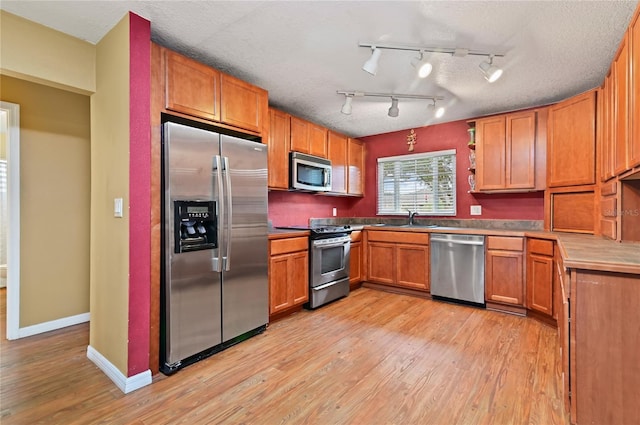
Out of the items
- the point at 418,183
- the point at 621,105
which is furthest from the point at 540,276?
the point at 418,183

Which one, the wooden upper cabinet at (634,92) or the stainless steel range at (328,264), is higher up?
the wooden upper cabinet at (634,92)

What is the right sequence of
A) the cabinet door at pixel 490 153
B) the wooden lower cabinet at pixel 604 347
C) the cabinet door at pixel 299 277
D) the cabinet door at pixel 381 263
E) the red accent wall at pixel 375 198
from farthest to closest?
1. the cabinet door at pixel 381 263
2. the red accent wall at pixel 375 198
3. the cabinet door at pixel 490 153
4. the cabinet door at pixel 299 277
5. the wooden lower cabinet at pixel 604 347

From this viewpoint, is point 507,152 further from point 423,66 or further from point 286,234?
point 286,234

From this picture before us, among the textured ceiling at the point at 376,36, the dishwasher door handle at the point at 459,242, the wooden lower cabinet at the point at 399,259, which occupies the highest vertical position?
the textured ceiling at the point at 376,36

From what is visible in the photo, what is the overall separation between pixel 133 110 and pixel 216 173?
0.66m

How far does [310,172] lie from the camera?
3.83m

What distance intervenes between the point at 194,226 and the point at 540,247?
327 centimetres

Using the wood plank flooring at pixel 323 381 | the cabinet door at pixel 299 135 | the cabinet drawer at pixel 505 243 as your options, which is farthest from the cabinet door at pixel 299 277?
the cabinet drawer at pixel 505 243

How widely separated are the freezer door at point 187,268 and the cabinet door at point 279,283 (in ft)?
2.20

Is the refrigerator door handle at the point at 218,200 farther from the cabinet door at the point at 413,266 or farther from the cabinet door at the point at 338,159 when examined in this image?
the cabinet door at the point at 413,266

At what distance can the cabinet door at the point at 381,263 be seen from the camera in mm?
4055

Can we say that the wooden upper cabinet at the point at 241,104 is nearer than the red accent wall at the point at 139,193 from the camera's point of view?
No

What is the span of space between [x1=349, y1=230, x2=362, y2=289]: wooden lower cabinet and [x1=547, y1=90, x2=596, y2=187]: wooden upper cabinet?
7.56 feet

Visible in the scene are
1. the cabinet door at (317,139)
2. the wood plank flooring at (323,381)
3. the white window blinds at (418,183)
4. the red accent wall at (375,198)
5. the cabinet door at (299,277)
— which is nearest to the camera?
the wood plank flooring at (323,381)
